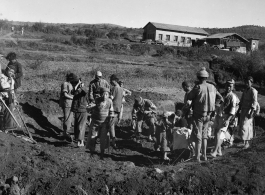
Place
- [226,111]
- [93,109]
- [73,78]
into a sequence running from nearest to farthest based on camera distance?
[93,109]
[226,111]
[73,78]

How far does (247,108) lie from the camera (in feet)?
26.9

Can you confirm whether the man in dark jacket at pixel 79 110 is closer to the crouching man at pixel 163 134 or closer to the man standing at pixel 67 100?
the man standing at pixel 67 100

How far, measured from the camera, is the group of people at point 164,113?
22.3 ft

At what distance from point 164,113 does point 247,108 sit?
205 centimetres

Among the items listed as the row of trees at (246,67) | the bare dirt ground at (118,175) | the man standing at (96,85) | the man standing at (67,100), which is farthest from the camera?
the row of trees at (246,67)

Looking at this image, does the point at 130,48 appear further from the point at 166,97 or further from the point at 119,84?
the point at 119,84

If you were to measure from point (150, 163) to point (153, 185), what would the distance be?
226 centimetres

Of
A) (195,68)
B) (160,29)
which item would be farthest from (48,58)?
(160,29)

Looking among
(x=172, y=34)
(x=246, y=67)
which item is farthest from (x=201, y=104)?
(x=172, y=34)

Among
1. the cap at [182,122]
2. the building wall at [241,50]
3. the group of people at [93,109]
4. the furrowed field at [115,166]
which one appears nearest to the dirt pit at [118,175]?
the furrowed field at [115,166]

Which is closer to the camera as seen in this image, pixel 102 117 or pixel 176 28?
pixel 102 117

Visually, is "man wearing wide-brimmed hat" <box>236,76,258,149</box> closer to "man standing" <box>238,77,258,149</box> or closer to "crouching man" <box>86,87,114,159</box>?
"man standing" <box>238,77,258,149</box>

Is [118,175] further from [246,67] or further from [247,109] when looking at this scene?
[246,67]

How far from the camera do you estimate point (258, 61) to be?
2706 cm
